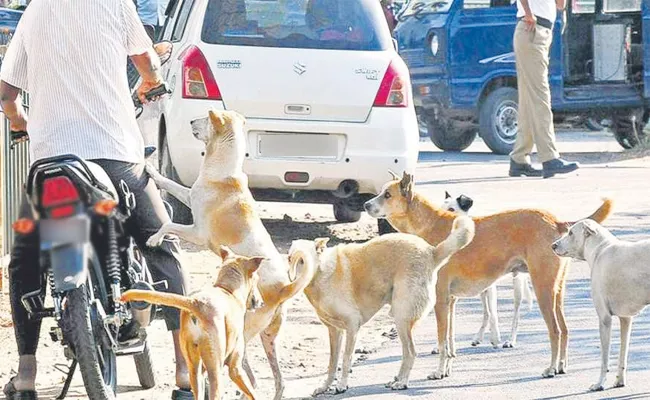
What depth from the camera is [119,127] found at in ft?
15.7

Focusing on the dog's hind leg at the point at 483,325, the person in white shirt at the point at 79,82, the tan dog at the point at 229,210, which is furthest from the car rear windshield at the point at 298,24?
the person in white shirt at the point at 79,82

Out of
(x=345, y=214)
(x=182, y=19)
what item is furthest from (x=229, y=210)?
(x=345, y=214)

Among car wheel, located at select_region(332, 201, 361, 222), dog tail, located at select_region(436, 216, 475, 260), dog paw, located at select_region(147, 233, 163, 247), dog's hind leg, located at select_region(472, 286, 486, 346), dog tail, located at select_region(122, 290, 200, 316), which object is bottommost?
car wheel, located at select_region(332, 201, 361, 222)

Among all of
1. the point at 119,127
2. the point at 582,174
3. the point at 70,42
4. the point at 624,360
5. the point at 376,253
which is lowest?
the point at 582,174

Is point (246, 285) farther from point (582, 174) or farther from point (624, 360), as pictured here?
point (582, 174)

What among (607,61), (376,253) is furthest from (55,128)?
(607,61)

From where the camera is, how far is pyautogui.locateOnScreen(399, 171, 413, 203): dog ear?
7.15 m

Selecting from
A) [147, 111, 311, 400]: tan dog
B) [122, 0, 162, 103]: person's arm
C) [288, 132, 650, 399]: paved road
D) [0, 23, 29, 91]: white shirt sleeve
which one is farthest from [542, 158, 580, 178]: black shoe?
[0, 23, 29, 91]: white shirt sleeve

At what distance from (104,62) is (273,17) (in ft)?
16.9

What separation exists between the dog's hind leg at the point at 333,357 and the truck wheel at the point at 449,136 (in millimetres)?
12527

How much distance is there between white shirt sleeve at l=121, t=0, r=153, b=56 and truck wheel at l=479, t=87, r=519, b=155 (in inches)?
509

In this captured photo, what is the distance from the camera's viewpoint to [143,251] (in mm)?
5160

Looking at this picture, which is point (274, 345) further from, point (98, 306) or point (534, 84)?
point (534, 84)

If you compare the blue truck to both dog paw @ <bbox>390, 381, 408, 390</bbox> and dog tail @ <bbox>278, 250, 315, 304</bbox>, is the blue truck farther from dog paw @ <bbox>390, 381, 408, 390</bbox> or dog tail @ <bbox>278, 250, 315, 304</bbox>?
dog tail @ <bbox>278, 250, 315, 304</bbox>
